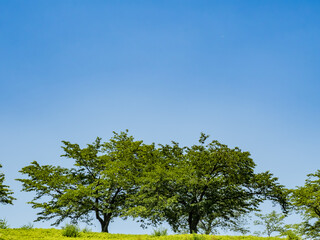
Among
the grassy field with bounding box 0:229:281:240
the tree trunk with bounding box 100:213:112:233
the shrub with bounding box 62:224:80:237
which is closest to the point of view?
the grassy field with bounding box 0:229:281:240

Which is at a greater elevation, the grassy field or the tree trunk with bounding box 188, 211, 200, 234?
the tree trunk with bounding box 188, 211, 200, 234

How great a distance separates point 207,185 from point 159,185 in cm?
452

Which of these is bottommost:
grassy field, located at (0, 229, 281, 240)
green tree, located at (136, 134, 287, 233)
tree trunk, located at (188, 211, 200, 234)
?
grassy field, located at (0, 229, 281, 240)

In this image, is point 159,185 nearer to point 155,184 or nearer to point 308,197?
point 155,184

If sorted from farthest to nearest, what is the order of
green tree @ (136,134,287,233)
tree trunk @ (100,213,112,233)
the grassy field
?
tree trunk @ (100,213,112,233) → green tree @ (136,134,287,233) → the grassy field

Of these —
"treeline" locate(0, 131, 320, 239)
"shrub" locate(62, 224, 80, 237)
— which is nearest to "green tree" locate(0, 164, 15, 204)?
"treeline" locate(0, 131, 320, 239)

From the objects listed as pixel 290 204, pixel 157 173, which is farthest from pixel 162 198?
pixel 290 204

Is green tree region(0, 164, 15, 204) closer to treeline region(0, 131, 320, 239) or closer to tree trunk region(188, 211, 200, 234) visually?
treeline region(0, 131, 320, 239)

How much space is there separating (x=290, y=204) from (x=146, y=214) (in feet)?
49.1

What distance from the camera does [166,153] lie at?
32.3 metres

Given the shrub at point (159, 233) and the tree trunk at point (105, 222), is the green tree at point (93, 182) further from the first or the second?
the shrub at point (159, 233)

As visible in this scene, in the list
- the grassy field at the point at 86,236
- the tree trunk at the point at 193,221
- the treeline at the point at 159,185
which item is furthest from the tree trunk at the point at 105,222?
the grassy field at the point at 86,236

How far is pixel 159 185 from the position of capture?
89.4 ft

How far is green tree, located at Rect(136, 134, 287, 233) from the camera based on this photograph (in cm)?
2709
